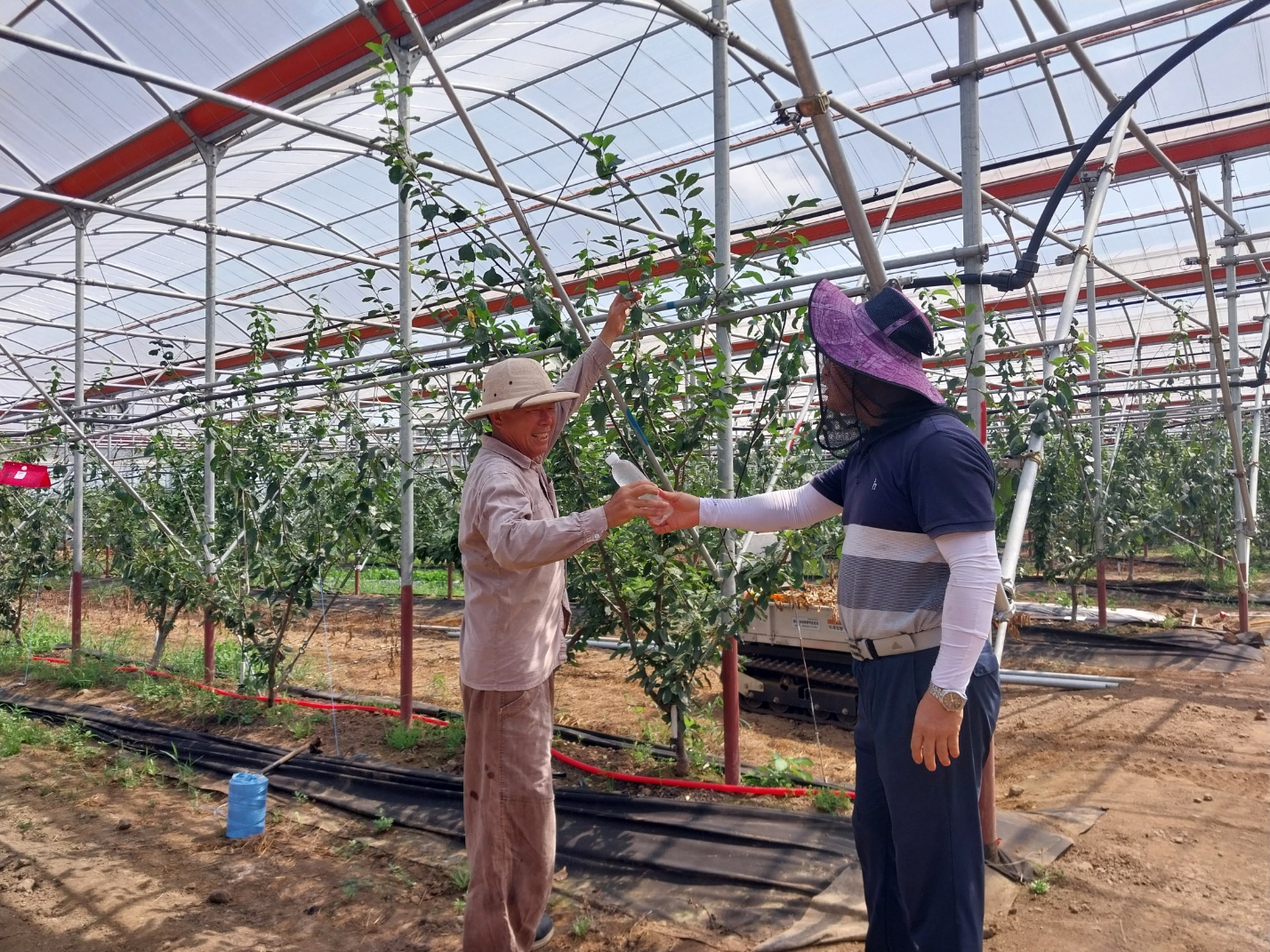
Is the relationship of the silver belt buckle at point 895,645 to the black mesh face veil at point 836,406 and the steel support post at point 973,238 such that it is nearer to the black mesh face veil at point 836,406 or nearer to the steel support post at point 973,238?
the black mesh face veil at point 836,406

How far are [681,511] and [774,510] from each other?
9.8 inches

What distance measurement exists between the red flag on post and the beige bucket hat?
20.3ft

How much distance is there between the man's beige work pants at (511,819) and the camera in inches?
89.3

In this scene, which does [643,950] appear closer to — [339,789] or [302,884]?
[302,884]

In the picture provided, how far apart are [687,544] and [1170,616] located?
23.7 feet

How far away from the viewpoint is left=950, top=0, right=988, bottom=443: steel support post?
263 cm

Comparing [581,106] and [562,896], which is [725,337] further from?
[581,106]

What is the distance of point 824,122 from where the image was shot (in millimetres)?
2008

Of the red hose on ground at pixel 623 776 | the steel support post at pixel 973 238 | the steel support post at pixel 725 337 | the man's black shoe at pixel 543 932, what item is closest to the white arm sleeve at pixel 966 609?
the steel support post at pixel 973 238

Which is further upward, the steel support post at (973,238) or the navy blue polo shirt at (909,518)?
the steel support post at (973,238)

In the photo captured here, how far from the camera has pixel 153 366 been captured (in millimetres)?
14938

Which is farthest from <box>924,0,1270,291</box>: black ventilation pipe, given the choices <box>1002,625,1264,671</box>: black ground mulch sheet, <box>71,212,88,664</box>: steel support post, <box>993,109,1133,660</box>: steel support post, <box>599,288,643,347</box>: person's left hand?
<box>71,212,88,664</box>: steel support post

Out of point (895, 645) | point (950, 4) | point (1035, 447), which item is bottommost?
point (895, 645)

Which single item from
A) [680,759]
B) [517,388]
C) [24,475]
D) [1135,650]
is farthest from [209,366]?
[1135,650]
